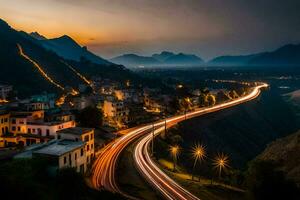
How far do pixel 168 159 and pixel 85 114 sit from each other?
2319cm

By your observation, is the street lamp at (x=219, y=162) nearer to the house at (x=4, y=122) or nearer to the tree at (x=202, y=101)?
the house at (x=4, y=122)

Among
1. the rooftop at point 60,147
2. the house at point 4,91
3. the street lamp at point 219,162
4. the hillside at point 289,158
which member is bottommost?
the street lamp at point 219,162

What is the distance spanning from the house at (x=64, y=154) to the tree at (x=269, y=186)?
24.1m

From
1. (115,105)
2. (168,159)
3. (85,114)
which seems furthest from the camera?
(115,105)

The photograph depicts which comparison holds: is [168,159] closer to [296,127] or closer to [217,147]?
[217,147]

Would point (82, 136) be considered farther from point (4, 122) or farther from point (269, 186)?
point (269, 186)

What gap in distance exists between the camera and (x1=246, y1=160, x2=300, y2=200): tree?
38.5m

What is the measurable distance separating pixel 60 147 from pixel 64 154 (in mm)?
3807

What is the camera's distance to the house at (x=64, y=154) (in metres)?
44.1

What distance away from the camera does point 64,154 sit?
150 ft

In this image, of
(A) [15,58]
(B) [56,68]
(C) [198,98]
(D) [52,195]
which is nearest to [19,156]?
(D) [52,195]

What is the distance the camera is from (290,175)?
58.0 meters

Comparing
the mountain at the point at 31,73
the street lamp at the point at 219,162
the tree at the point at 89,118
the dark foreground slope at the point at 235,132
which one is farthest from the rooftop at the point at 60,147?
the mountain at the point at 31,73

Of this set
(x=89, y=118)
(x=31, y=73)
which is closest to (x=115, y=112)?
(x=89, y=118)
